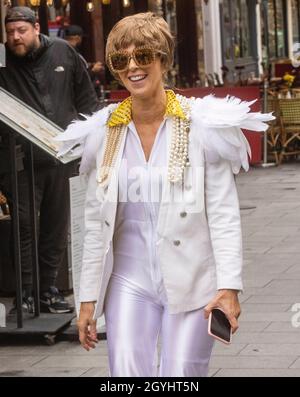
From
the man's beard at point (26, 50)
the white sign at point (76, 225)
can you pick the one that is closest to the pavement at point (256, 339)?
the white sign at point (76, 225)

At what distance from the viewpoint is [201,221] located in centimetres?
428

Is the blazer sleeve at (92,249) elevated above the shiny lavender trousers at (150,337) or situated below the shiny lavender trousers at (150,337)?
above

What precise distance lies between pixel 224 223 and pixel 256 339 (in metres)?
3.25

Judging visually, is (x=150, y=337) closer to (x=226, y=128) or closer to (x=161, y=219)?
(x=161, y=219)

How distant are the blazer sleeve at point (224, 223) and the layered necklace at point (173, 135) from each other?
11 centimetres

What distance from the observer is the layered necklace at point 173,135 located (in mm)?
4281

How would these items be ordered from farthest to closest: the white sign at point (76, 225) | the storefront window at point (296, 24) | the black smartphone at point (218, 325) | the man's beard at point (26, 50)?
1. the storefront window at point (296, 24)
2. the man's beard at point (26, 50)
3. the white sign at point (76, 225)
4. the black smartphone at point (218, 325)

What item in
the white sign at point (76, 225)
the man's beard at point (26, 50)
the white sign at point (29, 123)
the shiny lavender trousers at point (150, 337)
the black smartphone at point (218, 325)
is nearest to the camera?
the black smartphone at point (218, 325)

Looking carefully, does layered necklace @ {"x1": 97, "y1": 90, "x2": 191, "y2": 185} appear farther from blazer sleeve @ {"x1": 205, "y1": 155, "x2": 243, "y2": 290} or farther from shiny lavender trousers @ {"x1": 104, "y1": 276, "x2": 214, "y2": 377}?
shiny lavender trousers @ {"x1": 104, "y1": 276, "x2": 214, "y2": 377}

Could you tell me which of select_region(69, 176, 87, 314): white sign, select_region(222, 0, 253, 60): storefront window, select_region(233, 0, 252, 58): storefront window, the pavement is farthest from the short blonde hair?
select_region(233, 0, 252, 58): storefront window

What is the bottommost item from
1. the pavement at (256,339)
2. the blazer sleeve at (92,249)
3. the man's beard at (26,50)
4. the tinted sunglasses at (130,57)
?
the pavement at (256,339)

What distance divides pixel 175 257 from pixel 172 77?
16012mm

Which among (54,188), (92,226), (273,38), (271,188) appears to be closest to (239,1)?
(273,38)

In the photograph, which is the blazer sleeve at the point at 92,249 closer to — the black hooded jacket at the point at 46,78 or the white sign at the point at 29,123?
the white sign at the point at 29,123
